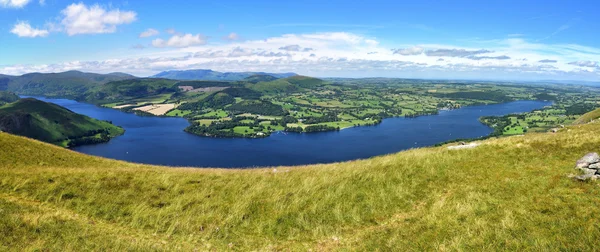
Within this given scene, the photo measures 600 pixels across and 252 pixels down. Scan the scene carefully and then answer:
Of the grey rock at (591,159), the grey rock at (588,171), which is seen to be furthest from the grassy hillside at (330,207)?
the grey rock at (591,159)

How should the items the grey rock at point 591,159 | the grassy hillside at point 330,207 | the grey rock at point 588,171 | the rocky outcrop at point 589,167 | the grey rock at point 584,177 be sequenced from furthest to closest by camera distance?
the grey rock at point 591,159
the grey rock at point 588,171
the rocky outcrop at point 589,167
the grey rock at point 584,177
the grassy hillside at point 330,207

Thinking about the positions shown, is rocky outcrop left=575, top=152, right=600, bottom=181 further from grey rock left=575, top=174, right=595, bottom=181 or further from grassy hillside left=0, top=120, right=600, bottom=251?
grassy hillside left=0, top=120, right=600, bottom=251

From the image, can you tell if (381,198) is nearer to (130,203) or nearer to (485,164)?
(485,164)

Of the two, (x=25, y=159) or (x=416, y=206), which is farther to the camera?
(x=25, y=159)

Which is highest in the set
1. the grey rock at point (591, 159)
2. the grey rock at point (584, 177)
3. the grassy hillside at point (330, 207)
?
the grey rock at point (591, 159)

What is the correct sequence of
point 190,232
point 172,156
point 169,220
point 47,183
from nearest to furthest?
1. point 190,232
2. point 169,220
3. point 47,183
4. point 172,156

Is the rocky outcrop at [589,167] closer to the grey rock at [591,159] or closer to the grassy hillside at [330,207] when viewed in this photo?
the grey rock at [591,159]

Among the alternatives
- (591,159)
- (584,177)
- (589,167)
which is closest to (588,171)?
(589,167)

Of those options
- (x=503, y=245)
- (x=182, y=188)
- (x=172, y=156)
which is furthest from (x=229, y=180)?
(x=172, y=156)
